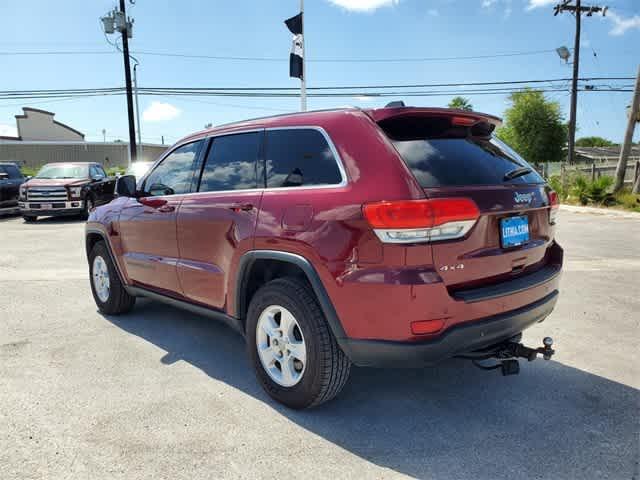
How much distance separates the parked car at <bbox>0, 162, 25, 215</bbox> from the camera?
15367 millimetres

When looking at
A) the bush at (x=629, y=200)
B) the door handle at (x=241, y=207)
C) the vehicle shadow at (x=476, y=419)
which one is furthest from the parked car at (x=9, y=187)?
the bush at (x=629, y=200)

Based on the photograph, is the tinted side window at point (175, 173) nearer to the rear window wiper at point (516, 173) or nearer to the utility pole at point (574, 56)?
the rear window wiper at point (516, 173)

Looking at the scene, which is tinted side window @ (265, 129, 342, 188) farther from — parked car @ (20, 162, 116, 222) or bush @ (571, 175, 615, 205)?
bush @ (571, 175, 615, 205)

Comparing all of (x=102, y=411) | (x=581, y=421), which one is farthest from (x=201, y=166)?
(x=581, y=421)

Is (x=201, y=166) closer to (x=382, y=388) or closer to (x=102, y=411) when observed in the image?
(x=102, y=411)

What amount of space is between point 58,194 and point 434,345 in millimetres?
14388

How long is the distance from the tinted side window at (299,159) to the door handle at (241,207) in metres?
0.19

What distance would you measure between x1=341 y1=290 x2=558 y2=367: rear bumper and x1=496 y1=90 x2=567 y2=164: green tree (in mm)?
38102

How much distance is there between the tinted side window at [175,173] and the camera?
391 centimetres

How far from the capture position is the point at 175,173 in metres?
A: 4.09

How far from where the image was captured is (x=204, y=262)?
141 inches

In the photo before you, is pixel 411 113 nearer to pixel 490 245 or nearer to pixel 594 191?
pixel 490 245

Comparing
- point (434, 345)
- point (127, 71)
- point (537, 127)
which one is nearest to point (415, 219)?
point (434, 345)

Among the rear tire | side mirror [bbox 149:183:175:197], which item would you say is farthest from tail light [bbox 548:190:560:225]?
the rear tire
